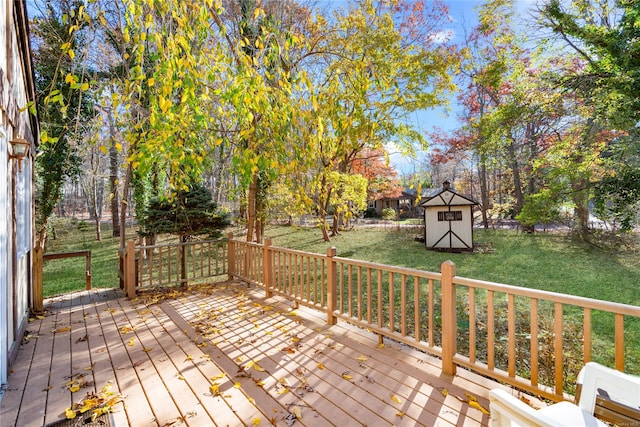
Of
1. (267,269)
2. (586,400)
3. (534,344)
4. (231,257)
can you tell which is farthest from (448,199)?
(586,400)

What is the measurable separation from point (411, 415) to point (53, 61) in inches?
376

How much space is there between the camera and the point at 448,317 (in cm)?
266

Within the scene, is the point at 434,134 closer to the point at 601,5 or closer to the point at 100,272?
the point at 601,5

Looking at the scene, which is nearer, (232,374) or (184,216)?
(232,374)

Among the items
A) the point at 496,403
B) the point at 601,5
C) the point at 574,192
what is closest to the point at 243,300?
the point at 496,403

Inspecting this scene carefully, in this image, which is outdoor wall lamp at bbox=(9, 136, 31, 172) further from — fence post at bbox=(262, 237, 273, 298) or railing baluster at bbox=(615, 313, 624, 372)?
railing baluster at bbox=(615, 313, 624, 372)

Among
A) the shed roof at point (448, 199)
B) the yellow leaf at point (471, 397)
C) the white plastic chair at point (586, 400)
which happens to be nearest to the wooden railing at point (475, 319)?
the yellow leaf at point (471, 397)

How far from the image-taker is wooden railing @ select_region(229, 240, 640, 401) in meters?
2.15

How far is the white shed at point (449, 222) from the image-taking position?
11.4 metres

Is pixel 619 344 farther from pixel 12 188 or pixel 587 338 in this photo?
pixel 12 188

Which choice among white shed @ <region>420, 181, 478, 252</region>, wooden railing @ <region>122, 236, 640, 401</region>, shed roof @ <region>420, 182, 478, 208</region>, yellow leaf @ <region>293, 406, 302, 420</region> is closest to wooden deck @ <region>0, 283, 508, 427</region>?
yellow leaf @ <region>293, 406, 302, 420</region>

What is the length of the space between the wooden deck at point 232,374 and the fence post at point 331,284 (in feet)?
0.35

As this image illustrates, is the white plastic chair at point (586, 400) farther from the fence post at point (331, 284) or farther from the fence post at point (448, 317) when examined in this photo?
the fence post at point (331, 284)

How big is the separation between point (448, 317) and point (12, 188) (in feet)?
14.0
